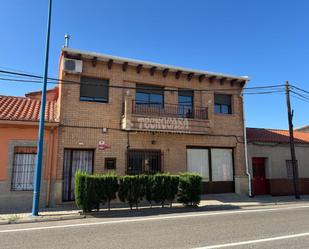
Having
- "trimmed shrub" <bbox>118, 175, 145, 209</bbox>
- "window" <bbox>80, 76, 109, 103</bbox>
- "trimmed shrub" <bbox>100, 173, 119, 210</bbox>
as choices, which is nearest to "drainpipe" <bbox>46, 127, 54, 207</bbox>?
"window" <bbox>80, 76, 109, 103</bbox>

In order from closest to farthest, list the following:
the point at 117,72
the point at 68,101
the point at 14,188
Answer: the point at 14,188, the point at 68,101, the point at 117,72

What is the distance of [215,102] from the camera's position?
17641 millimetres

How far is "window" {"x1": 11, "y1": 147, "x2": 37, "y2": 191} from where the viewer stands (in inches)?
505

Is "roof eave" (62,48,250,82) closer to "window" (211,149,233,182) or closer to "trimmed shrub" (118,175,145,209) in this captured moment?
"window" (211,149,233,182)

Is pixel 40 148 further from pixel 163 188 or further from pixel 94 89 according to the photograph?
pixel 163 188

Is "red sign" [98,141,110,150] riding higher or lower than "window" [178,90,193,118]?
lower

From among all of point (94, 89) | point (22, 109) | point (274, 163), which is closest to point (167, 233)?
point (94, 89)

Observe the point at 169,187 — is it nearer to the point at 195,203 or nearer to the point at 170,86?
the point at 195,203

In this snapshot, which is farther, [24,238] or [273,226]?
[273,226]

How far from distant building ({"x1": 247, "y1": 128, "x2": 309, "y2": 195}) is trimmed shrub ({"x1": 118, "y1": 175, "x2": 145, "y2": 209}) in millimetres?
8135

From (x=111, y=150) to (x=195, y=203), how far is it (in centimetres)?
462

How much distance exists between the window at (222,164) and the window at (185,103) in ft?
8.30

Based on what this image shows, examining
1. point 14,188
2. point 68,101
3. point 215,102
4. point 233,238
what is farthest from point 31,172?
point 215,102

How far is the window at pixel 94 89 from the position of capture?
14.7 metres
